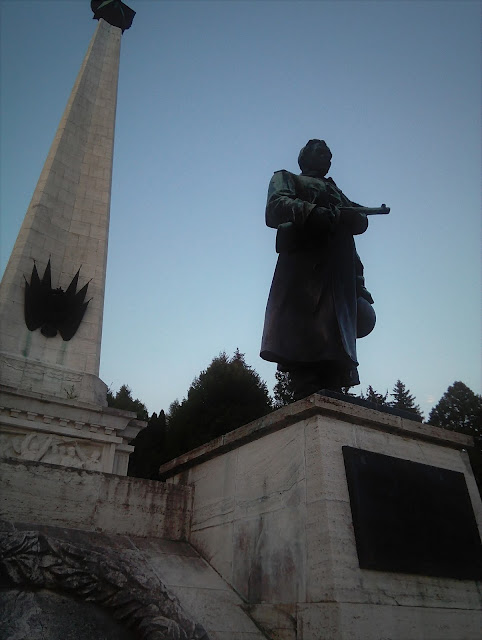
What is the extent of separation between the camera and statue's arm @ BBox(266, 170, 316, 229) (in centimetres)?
390

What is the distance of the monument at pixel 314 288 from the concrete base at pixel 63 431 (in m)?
6.88

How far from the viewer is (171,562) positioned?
330 cm

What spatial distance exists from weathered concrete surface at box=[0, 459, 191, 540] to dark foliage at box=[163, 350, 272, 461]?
59.8 ft

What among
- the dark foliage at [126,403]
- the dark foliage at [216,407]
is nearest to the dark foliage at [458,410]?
the dark foliage at [216,407]

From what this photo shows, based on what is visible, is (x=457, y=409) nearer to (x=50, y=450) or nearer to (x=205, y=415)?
(x=205, y=415)

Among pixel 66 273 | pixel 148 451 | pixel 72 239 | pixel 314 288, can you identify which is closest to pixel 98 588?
pixel 314 288

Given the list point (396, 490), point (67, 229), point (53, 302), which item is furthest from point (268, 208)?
point (67, 229)

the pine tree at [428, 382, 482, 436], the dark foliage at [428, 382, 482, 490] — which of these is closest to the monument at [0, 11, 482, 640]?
the dark foliage at [428, 382, 482, 490]

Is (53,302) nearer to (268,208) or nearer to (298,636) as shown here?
(268,208)

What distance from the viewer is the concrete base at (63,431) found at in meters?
9.46

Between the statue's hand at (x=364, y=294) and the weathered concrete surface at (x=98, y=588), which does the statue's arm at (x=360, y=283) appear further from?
the weathered concrete surface at (x=98, y=588)

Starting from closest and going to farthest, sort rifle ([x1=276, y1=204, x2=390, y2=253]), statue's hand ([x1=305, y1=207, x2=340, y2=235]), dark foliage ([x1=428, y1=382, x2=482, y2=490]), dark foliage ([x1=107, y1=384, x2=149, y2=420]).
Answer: statue's hand ([x1=305, y1=207, x2=340, y2=235]) → rifle ([x1=276, y1=204, x2=390, y2=253]) → dark foliage ([x1=107, y1=384, x2=149, y2=420]) → dark foliage ([x1=428, y1=382, x2=482, y2=490])

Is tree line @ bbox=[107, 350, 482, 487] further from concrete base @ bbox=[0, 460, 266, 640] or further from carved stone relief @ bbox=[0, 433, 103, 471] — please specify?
Result: concrete base @ bbox=[0, 460, 266, 640]

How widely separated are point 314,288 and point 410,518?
1.94 m
